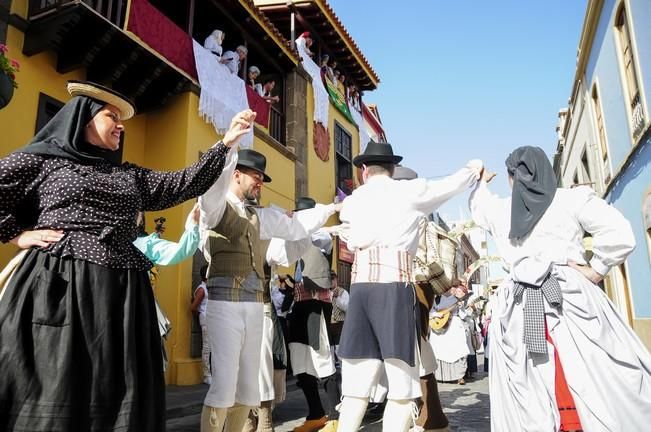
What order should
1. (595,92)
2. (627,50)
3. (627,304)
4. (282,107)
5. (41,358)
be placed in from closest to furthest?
(41,358), (627,50), (627,304), (282,107), (595,92)

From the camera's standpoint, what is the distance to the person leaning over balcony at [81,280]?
5.60 feet

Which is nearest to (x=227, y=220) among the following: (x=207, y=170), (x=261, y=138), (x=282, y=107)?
(x=207, y=170)

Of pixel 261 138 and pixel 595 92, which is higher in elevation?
pixel 595 92

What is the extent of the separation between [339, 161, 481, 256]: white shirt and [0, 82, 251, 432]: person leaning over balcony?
4.02ft

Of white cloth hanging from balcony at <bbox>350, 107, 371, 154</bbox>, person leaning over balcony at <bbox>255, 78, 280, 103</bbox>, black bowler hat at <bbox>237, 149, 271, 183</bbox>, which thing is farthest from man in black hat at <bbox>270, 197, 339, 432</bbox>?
white cloth hanging from balcony at <bbox>350, 107, 371, 154</bbox>

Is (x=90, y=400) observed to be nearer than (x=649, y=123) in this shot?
Yes

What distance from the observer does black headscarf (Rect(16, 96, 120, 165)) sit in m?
2.01

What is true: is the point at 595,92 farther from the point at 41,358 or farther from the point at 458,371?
the point at 41,358

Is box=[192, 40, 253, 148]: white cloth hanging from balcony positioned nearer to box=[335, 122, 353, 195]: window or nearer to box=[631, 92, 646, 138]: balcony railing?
box=[335, 122, 353, 195]: window

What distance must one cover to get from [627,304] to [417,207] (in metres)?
10.0

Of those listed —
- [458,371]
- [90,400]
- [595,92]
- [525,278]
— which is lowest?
[458,371]

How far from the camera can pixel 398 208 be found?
3098 millimetres

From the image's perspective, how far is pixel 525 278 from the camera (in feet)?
9.25

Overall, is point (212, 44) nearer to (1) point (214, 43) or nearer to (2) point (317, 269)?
(1) point (214, 43)
